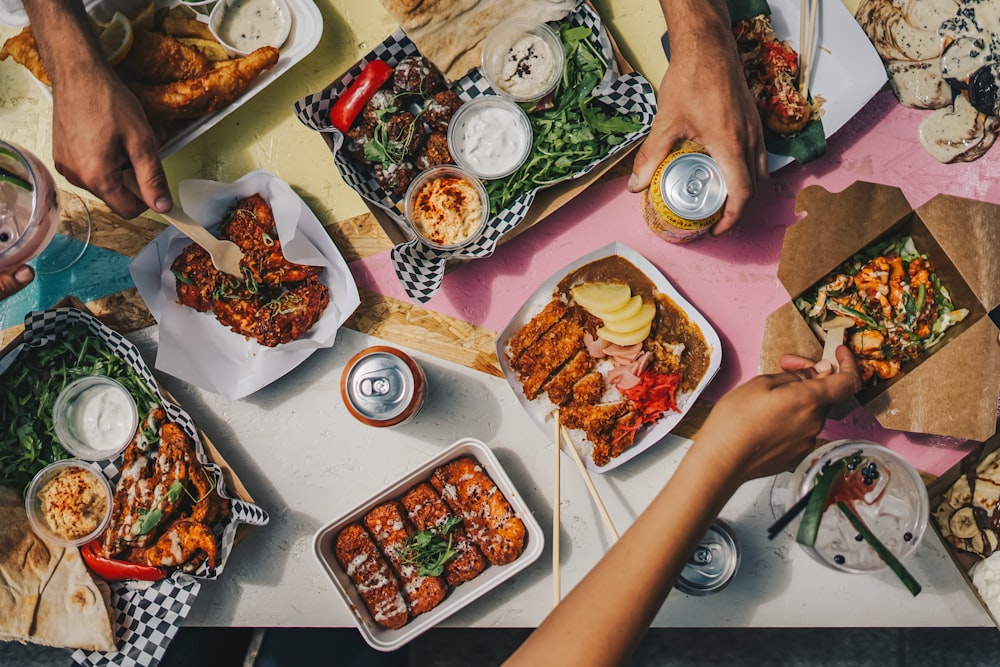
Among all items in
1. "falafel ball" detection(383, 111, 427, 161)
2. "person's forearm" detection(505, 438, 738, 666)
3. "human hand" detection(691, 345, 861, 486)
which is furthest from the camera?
"falafel ball" detection(383, 111, 427, 161)

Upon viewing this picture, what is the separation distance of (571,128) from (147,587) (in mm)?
2183

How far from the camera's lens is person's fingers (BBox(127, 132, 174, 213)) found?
218 cm

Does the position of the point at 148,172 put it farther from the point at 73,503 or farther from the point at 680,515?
the point at 680,515

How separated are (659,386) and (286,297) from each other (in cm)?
137

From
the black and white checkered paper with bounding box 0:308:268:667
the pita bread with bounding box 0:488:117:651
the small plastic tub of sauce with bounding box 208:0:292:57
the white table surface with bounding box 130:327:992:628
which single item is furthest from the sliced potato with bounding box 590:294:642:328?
the pita bread with bounding box 0:488:117:651

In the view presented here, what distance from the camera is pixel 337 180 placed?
8.54ft

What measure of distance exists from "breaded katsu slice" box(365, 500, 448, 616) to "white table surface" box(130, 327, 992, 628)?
15cm

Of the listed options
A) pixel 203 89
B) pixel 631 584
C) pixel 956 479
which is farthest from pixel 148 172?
pixel 956 479

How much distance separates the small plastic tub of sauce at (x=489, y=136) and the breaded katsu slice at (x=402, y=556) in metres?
1.25

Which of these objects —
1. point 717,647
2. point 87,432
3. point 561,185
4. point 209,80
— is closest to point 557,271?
point 561,185

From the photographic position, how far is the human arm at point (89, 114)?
2.14 meters

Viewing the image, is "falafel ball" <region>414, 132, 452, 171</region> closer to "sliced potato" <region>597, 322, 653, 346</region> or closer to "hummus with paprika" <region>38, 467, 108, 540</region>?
"sliced potato" <region>597, 322, 653, 346</region>

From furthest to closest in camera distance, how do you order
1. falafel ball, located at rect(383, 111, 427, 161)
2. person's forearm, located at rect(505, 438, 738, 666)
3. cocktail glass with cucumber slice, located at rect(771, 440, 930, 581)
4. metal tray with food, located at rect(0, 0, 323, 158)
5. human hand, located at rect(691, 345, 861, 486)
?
falafel ball, located at rect(383, 111, 427, 161) < metal tray with food, located at rect(0, 0, 323, 158) < cocktail glass with cucumber slice, located at rect(771, 440, 930, 581) < human hand, located at rect(691, 345, 861, 486) < person's forearm, located at rect(505, 438, 738, 666)

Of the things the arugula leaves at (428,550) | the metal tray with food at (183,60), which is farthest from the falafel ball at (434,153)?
the arugula leaves at (428,550)
